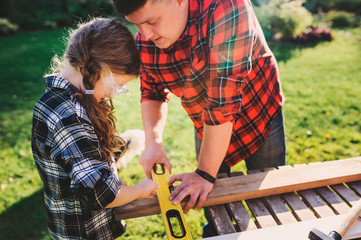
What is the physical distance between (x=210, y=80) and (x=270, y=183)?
765 millimetres

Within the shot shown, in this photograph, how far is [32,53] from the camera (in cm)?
873

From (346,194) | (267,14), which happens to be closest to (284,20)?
(267,14)

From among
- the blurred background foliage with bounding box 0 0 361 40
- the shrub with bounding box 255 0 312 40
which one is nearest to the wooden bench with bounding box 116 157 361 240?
the blurred background foliage with bounding box 0 0 361 40

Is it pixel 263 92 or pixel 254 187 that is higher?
pixel 263 92

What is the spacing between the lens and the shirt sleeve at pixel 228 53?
133 centimetres

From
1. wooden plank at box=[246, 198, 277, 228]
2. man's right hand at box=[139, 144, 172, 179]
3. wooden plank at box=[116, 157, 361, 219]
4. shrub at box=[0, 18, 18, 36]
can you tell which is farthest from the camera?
shrub at box=[0, 18, 18, 36]

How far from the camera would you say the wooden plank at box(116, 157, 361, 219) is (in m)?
1.58

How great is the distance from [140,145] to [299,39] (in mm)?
7327

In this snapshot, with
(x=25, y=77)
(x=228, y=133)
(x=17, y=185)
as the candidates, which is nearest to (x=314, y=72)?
(x=228, y=133)

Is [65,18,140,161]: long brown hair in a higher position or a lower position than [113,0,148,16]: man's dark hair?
lower

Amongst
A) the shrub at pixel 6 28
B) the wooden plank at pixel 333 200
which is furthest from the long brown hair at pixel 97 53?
the shrub at pixel 6 28

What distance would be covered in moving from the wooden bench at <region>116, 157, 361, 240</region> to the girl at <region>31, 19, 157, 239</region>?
0.19m

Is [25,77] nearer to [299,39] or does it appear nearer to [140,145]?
[140,145]

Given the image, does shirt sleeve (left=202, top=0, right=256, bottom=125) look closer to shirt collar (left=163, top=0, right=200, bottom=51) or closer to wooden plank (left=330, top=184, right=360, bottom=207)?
shirt collar (left=163, top=0, right=200, bottom=51)
